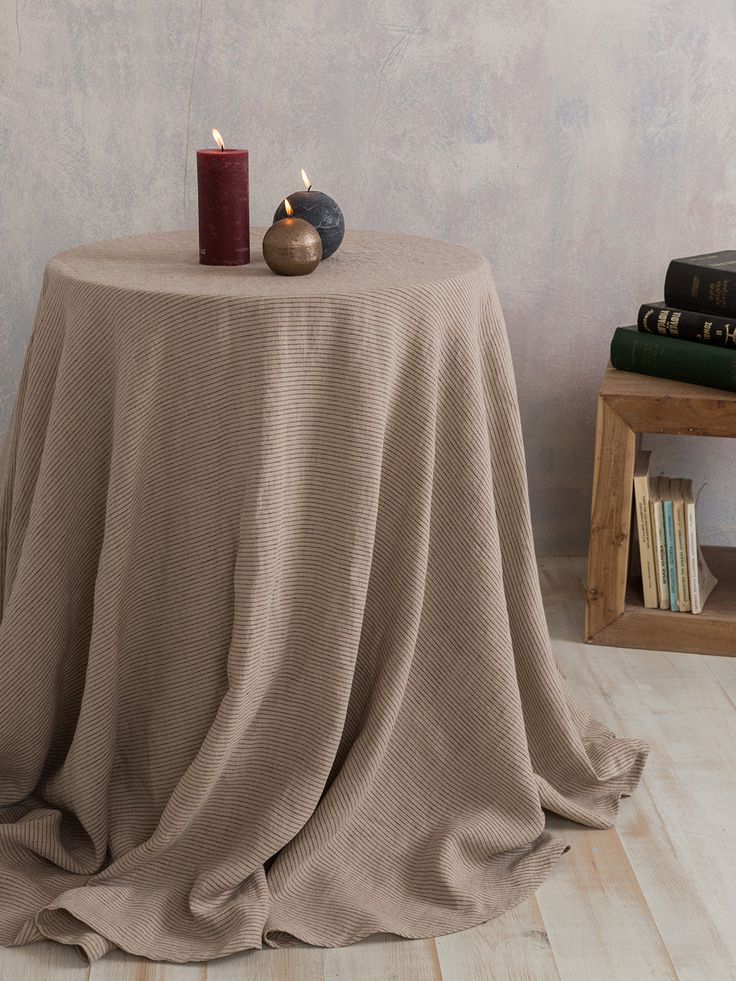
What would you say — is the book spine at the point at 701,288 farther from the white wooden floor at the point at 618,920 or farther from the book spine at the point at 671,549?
the white wooden floor at the point at 618,920

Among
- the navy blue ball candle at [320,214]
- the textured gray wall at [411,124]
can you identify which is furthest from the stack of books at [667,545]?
the navy blue ball candle at [320,214]

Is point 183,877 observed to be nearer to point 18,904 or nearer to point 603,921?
point 18,904

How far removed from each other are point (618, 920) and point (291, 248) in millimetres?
789

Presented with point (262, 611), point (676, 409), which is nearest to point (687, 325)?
point (676, 409)

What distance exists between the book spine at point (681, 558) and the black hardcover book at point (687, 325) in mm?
249

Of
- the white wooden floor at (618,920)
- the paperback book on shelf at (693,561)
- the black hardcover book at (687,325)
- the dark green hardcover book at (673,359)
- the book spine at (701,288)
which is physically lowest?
the white wooden floor at (618,920)

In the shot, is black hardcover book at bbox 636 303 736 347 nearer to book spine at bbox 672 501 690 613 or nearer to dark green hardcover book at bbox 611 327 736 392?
dark green hardcover book at bbox 611 327 736 392

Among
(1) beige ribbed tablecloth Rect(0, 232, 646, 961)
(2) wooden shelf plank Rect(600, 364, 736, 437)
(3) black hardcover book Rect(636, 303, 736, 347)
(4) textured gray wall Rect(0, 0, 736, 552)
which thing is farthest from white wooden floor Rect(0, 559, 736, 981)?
(4) textured gray wall Rect(0, 0, 736, 552)

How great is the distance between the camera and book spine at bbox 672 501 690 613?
5.65 ft

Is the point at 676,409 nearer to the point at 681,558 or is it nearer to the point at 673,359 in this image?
the point at 673,359

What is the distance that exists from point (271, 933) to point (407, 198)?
3.94 ft

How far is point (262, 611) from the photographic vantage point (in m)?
1.15

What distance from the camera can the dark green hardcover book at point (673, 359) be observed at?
5.48 ft

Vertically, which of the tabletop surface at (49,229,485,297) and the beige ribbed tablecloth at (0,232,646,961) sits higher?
the tabletop surface at (49,229,485,297)
